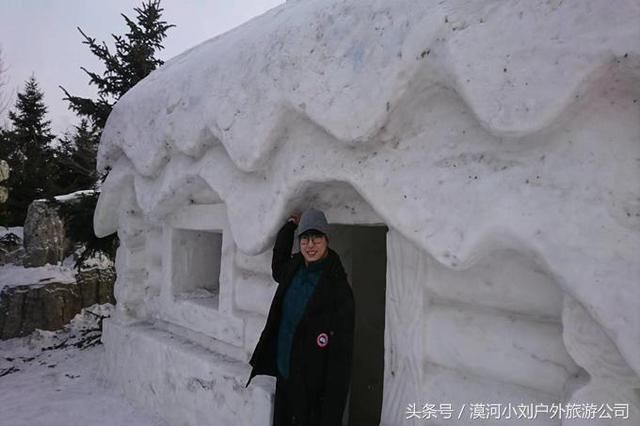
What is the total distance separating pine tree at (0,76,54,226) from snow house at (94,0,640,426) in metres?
6.50

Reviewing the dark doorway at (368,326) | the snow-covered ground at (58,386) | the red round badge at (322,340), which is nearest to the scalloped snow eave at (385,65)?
the red round badge at (322,340)

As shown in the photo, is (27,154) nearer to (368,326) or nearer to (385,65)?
(368,326)

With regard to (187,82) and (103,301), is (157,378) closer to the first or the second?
(187,82)

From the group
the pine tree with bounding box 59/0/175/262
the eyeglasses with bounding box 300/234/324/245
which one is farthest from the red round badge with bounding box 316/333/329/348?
the pine tree with bounding box 59/0/175/262

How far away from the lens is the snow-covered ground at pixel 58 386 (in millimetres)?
3746

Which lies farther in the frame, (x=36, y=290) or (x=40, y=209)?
(x=40, y=209)

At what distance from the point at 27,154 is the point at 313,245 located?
14393 mm

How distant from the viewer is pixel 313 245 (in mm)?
2324

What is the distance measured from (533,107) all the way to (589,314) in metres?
0.75

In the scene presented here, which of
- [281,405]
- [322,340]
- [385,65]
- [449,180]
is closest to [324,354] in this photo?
[322,340]

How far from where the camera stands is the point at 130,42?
6.68 meters

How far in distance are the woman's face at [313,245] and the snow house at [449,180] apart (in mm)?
264

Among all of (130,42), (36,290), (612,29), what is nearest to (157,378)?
(612,29)

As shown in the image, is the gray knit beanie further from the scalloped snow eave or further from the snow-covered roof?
the scalloped snow eave
